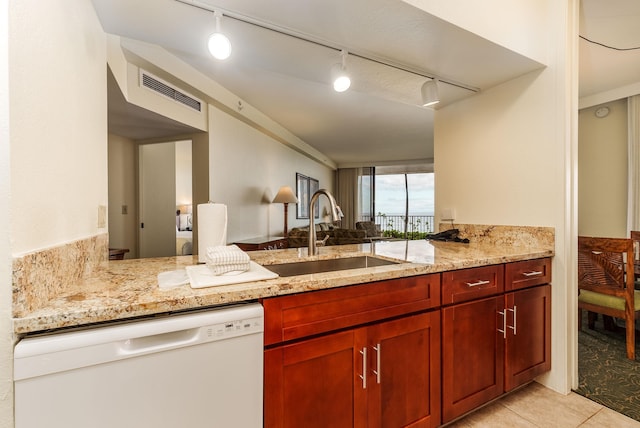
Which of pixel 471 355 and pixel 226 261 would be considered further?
pixel 471 355

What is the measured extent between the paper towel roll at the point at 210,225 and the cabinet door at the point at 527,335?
1.57 meters

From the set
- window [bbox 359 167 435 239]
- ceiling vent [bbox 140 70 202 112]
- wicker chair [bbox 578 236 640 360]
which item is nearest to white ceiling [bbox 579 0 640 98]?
wicker chair [bbox 578 236 640 360]

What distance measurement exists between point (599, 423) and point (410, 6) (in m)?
2.29

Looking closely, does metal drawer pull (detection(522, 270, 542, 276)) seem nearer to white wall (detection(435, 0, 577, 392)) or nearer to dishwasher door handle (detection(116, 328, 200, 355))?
white wall (detection(435, 0, 577, 392))

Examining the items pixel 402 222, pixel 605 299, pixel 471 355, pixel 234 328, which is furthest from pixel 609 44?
pixel 402 222

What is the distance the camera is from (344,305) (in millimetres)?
1100

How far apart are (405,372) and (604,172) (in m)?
4.07

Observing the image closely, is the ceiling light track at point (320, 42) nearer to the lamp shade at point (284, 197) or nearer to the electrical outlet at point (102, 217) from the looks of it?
the electrical outlet at point (102, 217)

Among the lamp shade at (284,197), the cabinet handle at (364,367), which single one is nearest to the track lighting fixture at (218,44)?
the cabinet handle at (364,367)

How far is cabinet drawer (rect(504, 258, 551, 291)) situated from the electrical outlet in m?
2.09

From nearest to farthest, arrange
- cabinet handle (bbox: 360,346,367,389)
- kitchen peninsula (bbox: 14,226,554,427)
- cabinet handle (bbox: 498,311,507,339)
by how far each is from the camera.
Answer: kitchen peninsula (bbox: 14,226,554,427)
cabinet handle (bbox: 360,346,367,389)
cabinet handle (bbox: 498,311,507,339)

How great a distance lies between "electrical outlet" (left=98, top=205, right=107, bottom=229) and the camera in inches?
52.8

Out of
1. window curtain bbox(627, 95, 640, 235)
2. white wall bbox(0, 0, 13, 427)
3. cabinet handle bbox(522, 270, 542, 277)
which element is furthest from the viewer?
window curtain bbox(627, 95, 640, 235)

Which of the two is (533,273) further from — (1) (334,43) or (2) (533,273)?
(1) (334,43)
